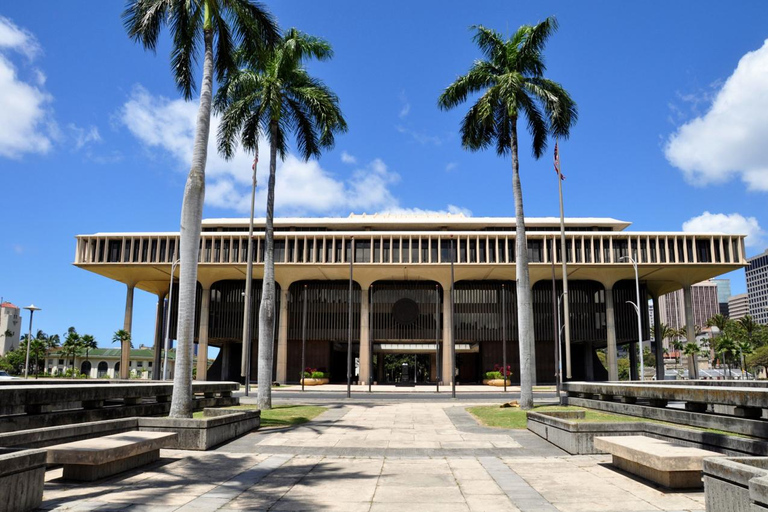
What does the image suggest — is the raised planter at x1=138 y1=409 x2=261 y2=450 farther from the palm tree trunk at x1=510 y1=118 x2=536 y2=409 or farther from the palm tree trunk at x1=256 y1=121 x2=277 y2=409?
the palm tree trunk at x1=510 y1=118 x2=536 y2=409

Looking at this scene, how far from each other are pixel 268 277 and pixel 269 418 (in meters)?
5.96

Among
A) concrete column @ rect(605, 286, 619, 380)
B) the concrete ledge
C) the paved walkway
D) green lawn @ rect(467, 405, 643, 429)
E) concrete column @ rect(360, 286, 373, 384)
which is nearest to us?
the paved walkway

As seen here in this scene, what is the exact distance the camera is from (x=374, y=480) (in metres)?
9.70

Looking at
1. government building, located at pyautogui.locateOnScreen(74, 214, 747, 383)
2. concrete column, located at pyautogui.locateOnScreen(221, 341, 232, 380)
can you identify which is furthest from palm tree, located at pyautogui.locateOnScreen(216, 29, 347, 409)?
concrete column, located at pyautogui.locateOnScreen(221, 341, 232, 380)

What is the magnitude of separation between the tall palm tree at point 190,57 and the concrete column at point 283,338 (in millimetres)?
40961

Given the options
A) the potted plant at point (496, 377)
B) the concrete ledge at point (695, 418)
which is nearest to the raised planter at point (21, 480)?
the concrete ledge at point (695, 418)

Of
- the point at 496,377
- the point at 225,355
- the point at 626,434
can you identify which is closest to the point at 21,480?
the point at 626,434

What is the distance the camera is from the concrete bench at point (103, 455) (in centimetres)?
859

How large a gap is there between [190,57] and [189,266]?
802 centimetres

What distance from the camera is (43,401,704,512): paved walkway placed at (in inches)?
310

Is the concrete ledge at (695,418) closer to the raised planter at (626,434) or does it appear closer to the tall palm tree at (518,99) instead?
the raised planter at (626,434)

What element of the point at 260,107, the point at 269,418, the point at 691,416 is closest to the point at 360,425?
the point at 269,418

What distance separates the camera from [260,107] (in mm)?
24125

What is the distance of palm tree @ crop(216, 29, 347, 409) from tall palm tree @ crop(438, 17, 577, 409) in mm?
5662
